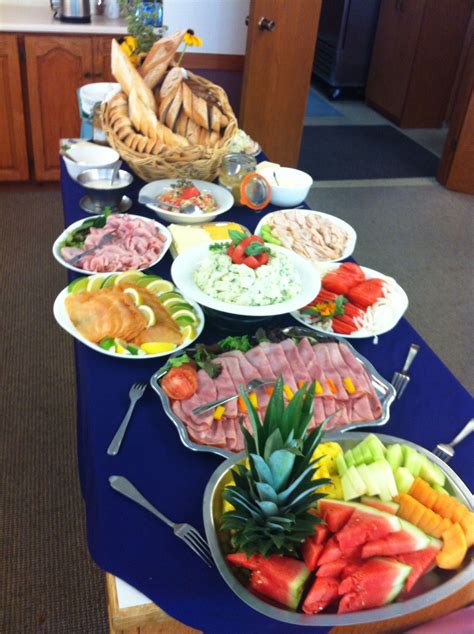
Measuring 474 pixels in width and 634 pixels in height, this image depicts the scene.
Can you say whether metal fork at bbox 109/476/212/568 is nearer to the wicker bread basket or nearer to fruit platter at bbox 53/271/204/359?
fruit platter at bbox 53/271/204/359

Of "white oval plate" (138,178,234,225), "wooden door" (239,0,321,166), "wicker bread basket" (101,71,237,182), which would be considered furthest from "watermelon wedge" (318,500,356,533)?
"wooden door" (239,0,321,166)

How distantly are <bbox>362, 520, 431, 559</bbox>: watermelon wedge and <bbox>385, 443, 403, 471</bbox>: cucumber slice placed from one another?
126 mm

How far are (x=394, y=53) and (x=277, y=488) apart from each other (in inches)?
215

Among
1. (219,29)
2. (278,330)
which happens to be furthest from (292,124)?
(278,330)

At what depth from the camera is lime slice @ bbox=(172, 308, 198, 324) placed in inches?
49.6

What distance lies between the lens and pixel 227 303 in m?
1.20

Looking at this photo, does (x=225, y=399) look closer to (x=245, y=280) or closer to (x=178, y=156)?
(x=245, y=280)

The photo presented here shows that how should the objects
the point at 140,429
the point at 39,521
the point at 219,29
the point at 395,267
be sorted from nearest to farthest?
the point at 140,429 < the point at 39,521 < the point at 395,267 < the point at 219,29

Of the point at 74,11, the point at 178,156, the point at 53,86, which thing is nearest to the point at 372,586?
the point at 178,156

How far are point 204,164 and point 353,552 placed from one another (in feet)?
4.21

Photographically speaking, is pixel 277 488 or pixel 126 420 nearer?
pixel 277 488

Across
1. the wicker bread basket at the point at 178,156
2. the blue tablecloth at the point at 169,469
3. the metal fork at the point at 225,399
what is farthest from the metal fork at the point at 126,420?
the wicker bread basket at the point at 178,156

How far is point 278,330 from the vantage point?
1.22 m

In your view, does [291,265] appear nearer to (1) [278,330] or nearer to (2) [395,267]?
(1) [278,330]
